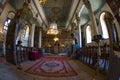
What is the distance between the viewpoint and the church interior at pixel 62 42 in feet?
11.8

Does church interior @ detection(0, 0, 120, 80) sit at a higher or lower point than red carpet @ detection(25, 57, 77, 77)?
higher

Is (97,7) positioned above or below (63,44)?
above

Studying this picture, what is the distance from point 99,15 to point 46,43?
1135 cm

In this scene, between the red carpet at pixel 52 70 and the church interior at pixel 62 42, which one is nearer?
the church interior at pixel 62 42

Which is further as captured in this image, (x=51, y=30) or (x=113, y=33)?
(x=51, y=30)

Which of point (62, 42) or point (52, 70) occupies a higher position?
point (62, 42)

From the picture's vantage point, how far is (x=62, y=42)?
68.6 feet

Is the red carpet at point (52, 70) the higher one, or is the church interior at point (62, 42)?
the church interior at point (62, 42)

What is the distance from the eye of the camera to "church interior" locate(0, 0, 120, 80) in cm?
359

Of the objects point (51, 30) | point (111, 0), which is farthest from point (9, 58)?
point (51, 30)

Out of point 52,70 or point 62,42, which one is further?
point 62,42

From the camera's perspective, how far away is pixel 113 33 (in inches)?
125

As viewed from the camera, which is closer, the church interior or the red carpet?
Result: the church interior

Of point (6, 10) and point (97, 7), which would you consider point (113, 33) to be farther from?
point (6, 10)
